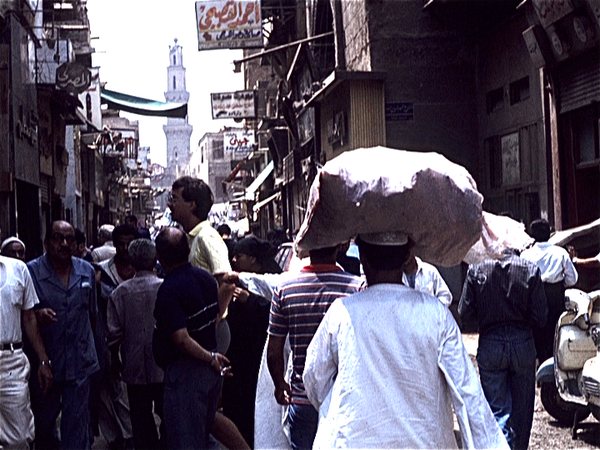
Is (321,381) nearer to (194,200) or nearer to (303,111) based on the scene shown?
(194,200)

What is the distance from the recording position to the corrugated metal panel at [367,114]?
18.2 m

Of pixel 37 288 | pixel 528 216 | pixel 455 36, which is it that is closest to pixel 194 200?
pixel 37 288

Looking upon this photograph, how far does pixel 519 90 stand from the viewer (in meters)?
16.0

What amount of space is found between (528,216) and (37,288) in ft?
34.0

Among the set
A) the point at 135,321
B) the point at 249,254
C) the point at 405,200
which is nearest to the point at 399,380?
the point at 405,200

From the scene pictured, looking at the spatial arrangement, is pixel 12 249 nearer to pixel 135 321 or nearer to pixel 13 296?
pixel 135 321

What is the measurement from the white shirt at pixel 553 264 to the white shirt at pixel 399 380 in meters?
6.30

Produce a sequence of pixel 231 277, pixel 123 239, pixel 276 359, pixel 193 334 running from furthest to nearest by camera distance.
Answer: pixel 123 239 < pixel 231 277 < pixel 193 334 < pixel 276 359

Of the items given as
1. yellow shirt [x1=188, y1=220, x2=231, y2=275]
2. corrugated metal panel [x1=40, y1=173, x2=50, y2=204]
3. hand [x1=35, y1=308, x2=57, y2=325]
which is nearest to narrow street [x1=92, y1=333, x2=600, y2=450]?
hand [x1=35, y1=308, x2=57, y2=325]

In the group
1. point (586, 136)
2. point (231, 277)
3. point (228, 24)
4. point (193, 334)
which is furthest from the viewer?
point (228, 24)

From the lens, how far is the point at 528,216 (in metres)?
15.4

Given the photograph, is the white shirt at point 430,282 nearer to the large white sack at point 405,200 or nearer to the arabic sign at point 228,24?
the large white sack at point 405,200

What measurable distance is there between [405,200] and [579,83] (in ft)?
34.7

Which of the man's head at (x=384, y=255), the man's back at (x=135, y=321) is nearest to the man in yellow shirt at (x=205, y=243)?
the man's back at (x=135, y=321)
